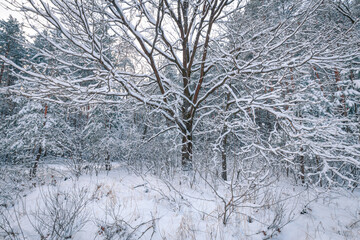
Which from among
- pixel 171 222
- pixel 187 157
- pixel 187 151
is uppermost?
pixel 187 151

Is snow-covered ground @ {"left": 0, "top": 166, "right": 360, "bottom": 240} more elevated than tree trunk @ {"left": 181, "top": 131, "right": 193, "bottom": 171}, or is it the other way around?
tree trunk @ {"left": 181, "top": 131, "right": 193, "bottom": 171}

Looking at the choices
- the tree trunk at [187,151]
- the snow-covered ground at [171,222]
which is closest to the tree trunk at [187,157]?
the tree trunk at [187,151]

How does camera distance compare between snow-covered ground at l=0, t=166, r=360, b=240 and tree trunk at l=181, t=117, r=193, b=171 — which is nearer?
snow-covered ground at l=0, t=166, r=360, b=240

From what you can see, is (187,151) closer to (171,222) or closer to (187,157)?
(187,157)

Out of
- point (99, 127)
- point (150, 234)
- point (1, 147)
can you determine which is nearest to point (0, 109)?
point (1, 147)

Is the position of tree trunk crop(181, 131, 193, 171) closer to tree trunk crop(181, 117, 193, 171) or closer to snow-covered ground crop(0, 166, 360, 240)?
tree trunk crop(181, 117, 193, 171)

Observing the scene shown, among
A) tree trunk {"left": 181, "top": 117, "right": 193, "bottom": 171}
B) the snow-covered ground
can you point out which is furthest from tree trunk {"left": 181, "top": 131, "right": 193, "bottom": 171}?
the snow-covered ground

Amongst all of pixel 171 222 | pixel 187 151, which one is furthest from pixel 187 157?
pixel 171 222

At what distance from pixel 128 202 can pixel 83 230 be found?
94cm

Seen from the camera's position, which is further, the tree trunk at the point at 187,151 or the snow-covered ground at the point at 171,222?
the tree trunk at the point at 187,151

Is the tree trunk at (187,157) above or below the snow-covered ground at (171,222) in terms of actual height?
above

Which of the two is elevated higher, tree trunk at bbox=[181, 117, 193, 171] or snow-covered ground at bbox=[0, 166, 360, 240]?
tree trunk at bbox=[181, 117, 193, 171]

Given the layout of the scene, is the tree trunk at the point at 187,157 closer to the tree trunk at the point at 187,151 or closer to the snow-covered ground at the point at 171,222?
the tree trunk at the point at 187,151

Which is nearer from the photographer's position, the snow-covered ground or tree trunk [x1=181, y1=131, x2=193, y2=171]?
the snow-covered ground
